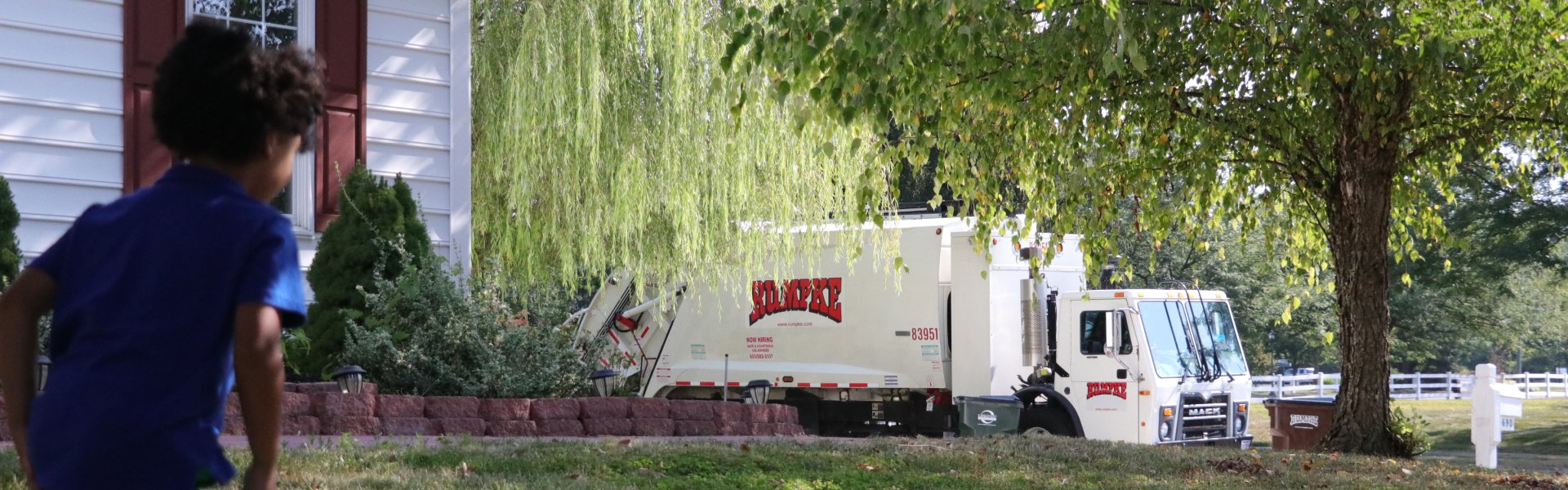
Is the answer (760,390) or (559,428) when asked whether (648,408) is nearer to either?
(559,428)

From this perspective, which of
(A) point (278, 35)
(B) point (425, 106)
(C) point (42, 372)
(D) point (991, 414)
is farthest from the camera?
(D) point (991, 414)

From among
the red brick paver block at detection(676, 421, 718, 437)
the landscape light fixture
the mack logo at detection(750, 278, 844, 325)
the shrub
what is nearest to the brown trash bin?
the landscape light fixture

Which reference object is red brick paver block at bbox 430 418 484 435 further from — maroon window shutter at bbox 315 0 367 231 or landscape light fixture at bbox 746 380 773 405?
landscape light fixture at bbox 746 380 773 405

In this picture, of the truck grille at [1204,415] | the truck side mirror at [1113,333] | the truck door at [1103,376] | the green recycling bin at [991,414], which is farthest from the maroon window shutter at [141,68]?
the truck grille at [1204,415]

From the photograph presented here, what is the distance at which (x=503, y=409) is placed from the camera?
10.0 m

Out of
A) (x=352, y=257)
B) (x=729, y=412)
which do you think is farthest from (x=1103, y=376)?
(x=352, y=257)

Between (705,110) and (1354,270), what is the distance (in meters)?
6.40

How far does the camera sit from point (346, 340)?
10.2 meters

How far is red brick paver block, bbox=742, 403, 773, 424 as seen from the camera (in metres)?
12.1

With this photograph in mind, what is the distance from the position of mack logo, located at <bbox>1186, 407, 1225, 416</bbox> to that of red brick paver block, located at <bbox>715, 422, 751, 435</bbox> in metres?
6.92

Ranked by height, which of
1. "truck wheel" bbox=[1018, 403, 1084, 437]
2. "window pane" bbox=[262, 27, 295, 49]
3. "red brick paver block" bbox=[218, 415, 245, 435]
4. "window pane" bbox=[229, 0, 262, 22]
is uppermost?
"window pane" bbox=[229, 0, 262, 22]

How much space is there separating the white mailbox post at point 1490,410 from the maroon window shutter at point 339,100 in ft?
38.6

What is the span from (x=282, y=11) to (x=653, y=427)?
4.71 meters

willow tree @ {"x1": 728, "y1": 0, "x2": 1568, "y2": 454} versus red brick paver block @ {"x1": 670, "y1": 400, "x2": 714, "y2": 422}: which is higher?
willow tree @ {"x1": 728, "y1": 0, "x2": 1568, "y2": 454}
